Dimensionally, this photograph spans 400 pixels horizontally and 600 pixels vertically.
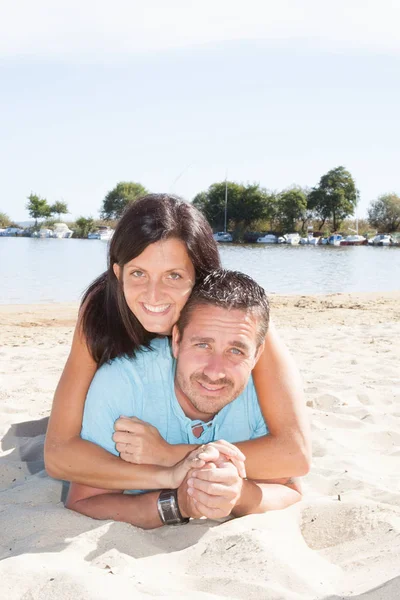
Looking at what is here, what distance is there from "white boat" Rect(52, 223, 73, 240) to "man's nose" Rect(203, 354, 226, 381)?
76.9 m

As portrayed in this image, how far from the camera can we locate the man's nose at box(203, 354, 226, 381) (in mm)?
2574

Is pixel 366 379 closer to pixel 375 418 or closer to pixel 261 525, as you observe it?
pixel 375 418

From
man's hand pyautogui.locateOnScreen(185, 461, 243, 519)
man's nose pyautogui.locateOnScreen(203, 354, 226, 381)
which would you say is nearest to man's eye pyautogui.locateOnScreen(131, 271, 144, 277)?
man's nose pyautogui.locateOnScreen(203, 354, 226, 381)

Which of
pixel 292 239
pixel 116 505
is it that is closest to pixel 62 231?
pixel 292 239

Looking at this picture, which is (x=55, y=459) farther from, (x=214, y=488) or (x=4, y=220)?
(x=4, y=220)

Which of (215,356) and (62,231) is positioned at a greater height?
(62,231)

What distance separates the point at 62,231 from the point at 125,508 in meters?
78.8

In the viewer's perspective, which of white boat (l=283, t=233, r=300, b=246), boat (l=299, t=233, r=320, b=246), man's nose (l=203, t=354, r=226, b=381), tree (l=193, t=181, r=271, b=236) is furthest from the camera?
tree (l=193, t=181, r=271, b=236)

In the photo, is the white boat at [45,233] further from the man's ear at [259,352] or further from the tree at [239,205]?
the man's ear at [259,352]

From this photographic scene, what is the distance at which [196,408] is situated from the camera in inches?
109

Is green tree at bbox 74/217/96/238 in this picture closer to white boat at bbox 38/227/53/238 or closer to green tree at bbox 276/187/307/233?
white boat at bbox 38/227/53/238

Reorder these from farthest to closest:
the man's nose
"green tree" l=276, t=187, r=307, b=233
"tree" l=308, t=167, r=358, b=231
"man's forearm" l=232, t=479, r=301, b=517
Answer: "green tree" l=276, t=187, r=307, b=233
"tree" l=308, t=167, r=358, b=231
"man's forearm" l=232, t=479, r=301, b=517
the man's nose

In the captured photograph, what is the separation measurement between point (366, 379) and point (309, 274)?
1895 centimetres

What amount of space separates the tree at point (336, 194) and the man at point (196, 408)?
6565cm
